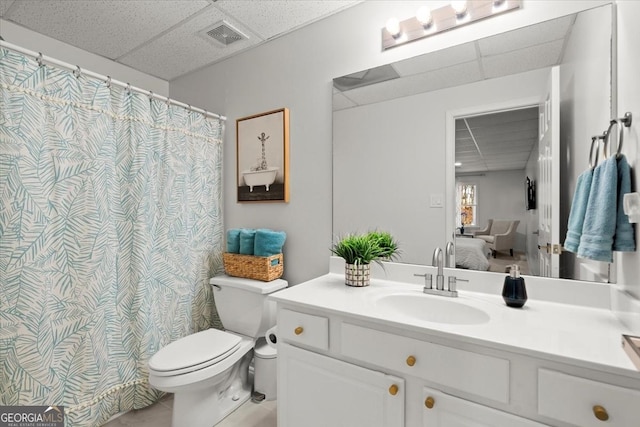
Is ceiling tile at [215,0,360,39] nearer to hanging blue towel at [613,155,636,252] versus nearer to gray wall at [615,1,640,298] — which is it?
gray wall at [615,1,640,298]

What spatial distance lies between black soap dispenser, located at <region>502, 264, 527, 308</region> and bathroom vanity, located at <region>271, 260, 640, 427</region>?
3 centimetres

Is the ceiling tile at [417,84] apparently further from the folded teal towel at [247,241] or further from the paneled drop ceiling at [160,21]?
the folded teal towel at [247,241]

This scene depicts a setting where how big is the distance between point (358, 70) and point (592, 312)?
1.52m

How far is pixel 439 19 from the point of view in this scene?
57.5 inches

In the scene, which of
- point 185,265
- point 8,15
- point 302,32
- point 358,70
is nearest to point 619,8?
point 358,70

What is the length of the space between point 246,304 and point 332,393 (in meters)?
0.87

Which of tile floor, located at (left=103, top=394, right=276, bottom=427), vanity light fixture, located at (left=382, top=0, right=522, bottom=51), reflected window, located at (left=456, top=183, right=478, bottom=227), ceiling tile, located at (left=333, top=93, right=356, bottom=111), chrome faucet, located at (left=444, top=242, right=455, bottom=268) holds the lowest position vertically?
tile floor, located at (left=103, top=394, right=276, bottom=427)

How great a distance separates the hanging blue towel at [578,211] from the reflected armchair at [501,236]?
201 millimetres

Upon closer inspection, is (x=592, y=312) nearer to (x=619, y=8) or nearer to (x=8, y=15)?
(x=619, y=8)

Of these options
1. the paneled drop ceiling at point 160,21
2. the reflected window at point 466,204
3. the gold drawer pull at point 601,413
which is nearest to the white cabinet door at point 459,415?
the gold drawer pull at point 601,413

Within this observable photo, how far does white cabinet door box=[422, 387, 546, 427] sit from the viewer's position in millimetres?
849

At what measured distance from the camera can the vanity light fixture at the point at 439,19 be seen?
135 cm

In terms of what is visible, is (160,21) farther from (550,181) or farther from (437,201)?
(550,181)

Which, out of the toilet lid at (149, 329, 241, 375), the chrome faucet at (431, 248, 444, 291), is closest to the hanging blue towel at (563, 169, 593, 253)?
the chrome faucet at (431, 248, 444, 291)
